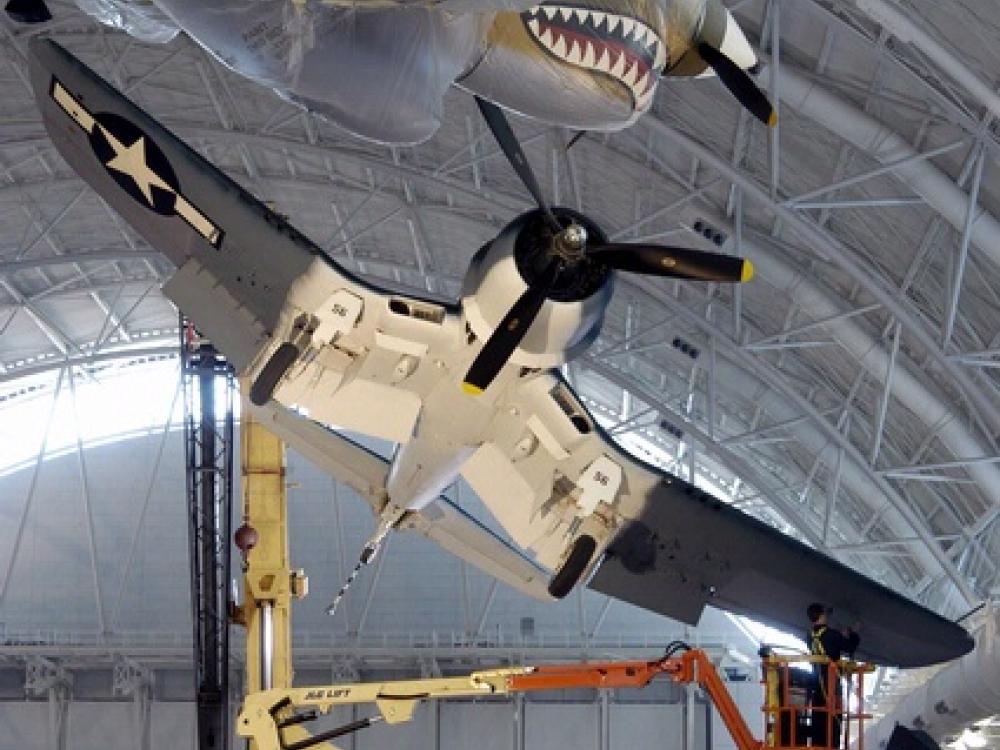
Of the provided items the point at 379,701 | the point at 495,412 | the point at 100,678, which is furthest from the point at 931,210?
the point at 100,678

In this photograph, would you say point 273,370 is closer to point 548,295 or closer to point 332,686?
point 548,295

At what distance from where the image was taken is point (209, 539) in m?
25.1

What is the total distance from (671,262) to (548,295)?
1131mm

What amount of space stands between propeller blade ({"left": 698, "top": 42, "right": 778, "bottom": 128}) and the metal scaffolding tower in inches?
482

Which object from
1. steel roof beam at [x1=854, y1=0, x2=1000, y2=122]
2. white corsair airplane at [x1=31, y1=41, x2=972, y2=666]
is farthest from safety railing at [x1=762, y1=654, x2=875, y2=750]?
steel roof beam at [x1=854, y1=0, x2=1000, y2=122]

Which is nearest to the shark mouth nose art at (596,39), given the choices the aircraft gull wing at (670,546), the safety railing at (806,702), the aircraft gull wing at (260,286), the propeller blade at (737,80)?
the propeller blade at (737,80)

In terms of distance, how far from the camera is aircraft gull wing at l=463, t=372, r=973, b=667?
17.2 meters

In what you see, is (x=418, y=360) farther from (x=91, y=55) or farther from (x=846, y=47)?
(x=91, y=55)

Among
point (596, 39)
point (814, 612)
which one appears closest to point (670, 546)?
point (814, 612)

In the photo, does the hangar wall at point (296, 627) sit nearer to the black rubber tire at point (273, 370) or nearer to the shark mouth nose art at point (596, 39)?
the black rubber tire at point (273, 370)

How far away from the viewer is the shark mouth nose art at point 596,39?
11312mm

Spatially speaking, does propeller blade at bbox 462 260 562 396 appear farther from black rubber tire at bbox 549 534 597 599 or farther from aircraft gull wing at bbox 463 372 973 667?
black rubber tire at bbox 549 534 597 599

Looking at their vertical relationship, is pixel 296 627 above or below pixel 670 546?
above

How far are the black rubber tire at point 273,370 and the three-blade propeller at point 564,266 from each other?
7.82 ft
